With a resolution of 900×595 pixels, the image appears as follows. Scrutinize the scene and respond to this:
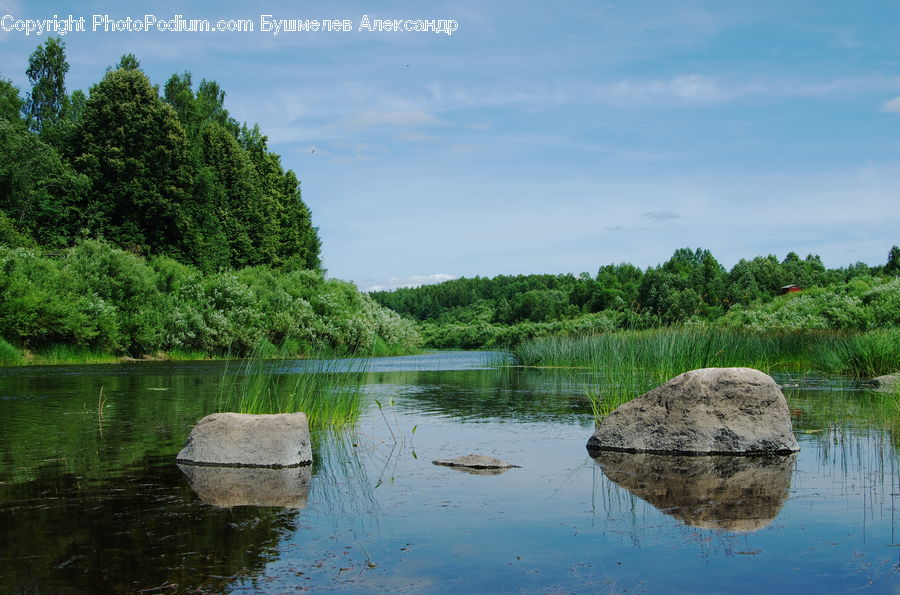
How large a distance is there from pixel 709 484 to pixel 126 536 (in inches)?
209

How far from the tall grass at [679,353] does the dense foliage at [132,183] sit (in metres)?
24.9

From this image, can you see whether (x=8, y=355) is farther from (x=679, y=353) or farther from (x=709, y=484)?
(x=709, y=484)

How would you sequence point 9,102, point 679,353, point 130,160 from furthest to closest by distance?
point 9,102 → point 130,160 → point 679,353

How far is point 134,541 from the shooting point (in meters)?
5.56

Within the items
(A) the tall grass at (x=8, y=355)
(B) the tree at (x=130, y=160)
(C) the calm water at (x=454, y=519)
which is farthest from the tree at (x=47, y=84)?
(C) the calm water at (x=454, y=519)

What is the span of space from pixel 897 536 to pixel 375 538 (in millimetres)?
3861

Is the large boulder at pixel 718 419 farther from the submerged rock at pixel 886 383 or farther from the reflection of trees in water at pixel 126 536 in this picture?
the submerged rock at pixel 886 383

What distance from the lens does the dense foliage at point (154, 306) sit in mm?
29908

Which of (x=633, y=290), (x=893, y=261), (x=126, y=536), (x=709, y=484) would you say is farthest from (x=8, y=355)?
(x=633, y=290)

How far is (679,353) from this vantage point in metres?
14.3

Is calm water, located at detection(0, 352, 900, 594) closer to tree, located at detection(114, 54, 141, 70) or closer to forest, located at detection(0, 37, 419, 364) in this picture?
forest, located at detection(0, 37, 419, 364)

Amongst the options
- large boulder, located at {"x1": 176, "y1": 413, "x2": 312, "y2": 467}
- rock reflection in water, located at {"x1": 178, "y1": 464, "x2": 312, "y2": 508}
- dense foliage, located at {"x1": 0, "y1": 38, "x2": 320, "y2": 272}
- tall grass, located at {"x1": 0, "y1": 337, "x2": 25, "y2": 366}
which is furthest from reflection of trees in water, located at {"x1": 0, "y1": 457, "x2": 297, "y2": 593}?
dense foliage, located at {"x1": 0, "y1": 38, "x2": 320, "y2": 272}

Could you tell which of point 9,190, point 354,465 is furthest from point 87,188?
point 354,465

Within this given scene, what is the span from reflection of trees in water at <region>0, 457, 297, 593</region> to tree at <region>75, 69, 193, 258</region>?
3865cm
